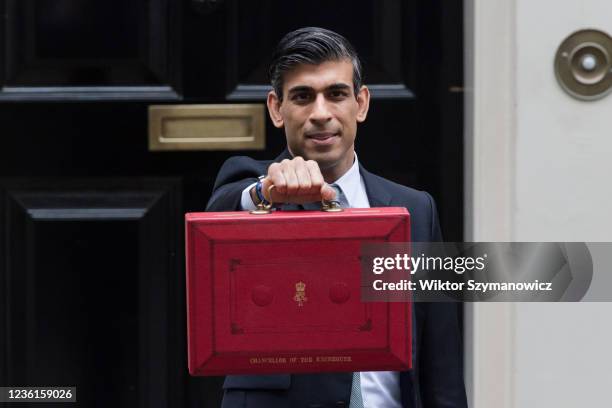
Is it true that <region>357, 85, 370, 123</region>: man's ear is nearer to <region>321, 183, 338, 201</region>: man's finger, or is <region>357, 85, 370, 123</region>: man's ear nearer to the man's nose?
the man's nose

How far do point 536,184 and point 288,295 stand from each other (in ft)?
3.58

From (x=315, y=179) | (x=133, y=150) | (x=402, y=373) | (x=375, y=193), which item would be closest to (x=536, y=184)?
(x=375, y=193)

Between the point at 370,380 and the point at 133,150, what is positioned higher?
the point at 133,150

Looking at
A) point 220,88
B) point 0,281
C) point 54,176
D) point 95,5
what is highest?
point 95,5

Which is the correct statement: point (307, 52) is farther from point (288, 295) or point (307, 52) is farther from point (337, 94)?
point (288, 295)

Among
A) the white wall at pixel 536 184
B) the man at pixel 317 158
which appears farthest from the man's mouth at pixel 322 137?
the white wall at pixel 536 184

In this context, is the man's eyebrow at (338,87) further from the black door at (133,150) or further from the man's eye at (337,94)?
the black door at (133,150)

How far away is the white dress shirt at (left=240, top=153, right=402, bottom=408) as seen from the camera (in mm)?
2410

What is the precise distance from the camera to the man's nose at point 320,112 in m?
2.36

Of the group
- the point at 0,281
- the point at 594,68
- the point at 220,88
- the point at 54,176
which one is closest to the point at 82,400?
the point at 0,281

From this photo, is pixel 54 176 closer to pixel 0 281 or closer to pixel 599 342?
pixel 0 281

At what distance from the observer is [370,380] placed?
7.98 feet

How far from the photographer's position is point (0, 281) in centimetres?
330

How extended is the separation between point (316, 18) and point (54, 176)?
2.52 feet
